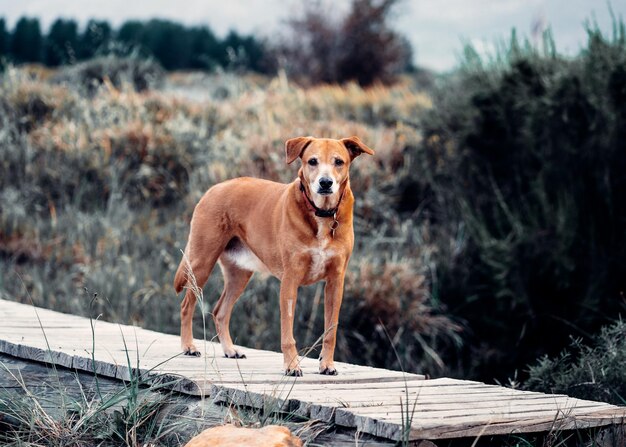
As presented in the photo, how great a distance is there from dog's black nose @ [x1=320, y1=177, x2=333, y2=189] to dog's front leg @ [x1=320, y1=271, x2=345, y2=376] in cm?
54

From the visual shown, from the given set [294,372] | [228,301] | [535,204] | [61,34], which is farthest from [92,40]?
[294,372]

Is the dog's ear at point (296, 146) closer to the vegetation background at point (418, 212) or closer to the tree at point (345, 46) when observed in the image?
the vegetation background at point (418, 212)

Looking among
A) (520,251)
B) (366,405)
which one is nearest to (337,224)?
(366,405)

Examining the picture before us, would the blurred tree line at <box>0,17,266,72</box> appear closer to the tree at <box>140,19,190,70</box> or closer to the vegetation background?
the tree at <box>140,19,190,70</box>

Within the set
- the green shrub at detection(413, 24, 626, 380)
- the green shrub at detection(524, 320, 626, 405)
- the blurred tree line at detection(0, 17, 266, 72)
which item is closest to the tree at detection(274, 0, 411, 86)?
the blurred tree line at detection(0, 17, 266, 72)

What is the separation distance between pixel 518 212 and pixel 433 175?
1.85 metres

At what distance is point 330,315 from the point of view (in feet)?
16.3

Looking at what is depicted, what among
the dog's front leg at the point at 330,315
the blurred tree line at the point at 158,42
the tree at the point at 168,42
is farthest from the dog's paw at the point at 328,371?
the tree at the point at 168,42

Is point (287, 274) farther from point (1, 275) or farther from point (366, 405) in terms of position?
point (1, 275)

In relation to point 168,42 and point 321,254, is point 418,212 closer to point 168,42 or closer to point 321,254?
point 321,254

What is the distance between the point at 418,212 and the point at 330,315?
6.34m

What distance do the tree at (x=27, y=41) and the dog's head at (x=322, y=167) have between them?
1019 inches

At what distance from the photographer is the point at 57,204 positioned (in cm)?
1214

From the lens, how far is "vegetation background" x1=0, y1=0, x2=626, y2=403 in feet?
29.4
